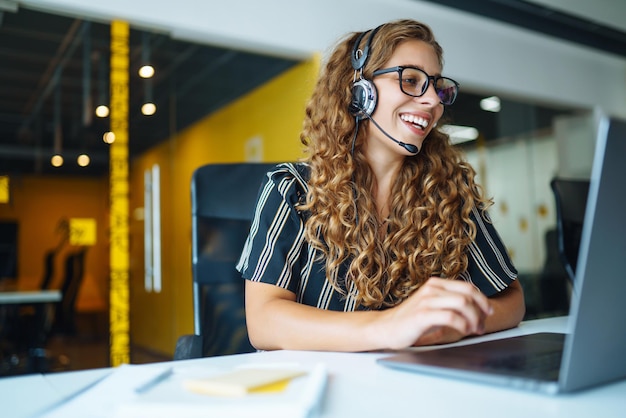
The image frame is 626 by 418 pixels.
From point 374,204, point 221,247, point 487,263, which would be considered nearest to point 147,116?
point 221,247

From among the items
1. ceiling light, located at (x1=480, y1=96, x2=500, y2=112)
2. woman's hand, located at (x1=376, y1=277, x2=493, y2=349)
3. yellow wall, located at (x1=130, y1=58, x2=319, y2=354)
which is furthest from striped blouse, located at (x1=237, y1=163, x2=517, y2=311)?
ceiling light, located at (x1=480, y1=96, x2=500, y2=112)

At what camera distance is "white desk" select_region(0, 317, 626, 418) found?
53 cm

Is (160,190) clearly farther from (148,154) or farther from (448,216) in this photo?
→ (448,216)

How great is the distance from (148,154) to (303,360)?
3.48 m

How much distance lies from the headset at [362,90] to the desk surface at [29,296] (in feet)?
11.5

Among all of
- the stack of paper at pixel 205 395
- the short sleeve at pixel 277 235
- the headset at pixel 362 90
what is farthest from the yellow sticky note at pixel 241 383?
the headset at pixel 362 90

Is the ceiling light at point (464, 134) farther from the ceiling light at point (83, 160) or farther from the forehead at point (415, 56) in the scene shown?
the forehead at point (415, 56)

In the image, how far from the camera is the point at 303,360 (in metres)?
0.82

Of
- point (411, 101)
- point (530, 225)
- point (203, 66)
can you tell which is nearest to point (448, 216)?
point (411, 101)

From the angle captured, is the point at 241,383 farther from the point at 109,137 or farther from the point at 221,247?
the point at 109,137

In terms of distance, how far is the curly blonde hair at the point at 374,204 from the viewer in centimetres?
127

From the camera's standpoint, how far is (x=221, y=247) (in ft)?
5.07

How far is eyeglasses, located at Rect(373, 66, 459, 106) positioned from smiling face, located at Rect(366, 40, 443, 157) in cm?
1

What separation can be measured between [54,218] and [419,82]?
344cm
